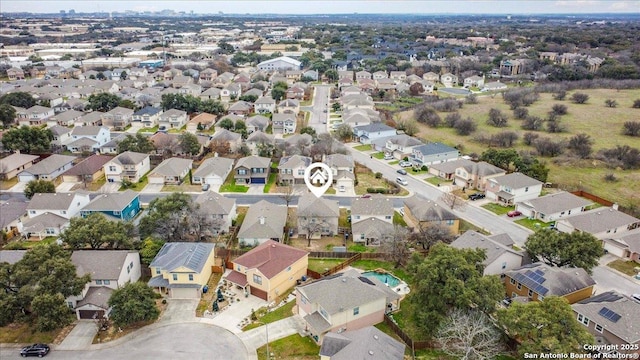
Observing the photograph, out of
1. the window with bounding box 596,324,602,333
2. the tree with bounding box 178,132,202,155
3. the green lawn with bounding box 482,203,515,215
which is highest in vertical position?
the tree with bounding box 178,132,202,155

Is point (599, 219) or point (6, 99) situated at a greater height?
point (6, 99)

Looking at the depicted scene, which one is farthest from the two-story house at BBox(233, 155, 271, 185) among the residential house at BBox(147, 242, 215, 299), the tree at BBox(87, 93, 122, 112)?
the tree at BBox(87, 93, 122, 112)

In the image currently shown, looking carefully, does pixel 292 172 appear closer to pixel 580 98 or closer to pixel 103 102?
pixel 103 102

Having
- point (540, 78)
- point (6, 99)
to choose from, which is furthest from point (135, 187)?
point (540, 78)

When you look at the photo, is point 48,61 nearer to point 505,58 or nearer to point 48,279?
point 48,279

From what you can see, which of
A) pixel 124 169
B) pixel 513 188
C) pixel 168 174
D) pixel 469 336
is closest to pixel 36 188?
pixel 124 169

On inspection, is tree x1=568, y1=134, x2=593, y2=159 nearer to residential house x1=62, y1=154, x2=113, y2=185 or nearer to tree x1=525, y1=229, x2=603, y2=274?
tree x1=525, y1=229, x2=603, y2=274

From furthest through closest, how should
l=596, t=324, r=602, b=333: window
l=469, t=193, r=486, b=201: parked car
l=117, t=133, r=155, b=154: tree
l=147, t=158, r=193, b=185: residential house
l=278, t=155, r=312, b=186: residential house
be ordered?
l=117, t=133, r=155, b=154: tree
l=147, t=158, r=193, b=185: residential house
l=278, t=155, r=312, b=186: residential house
l=469, t=193, r=486, b=201: parked car
l=596, t=324, r=602, b=333: window
